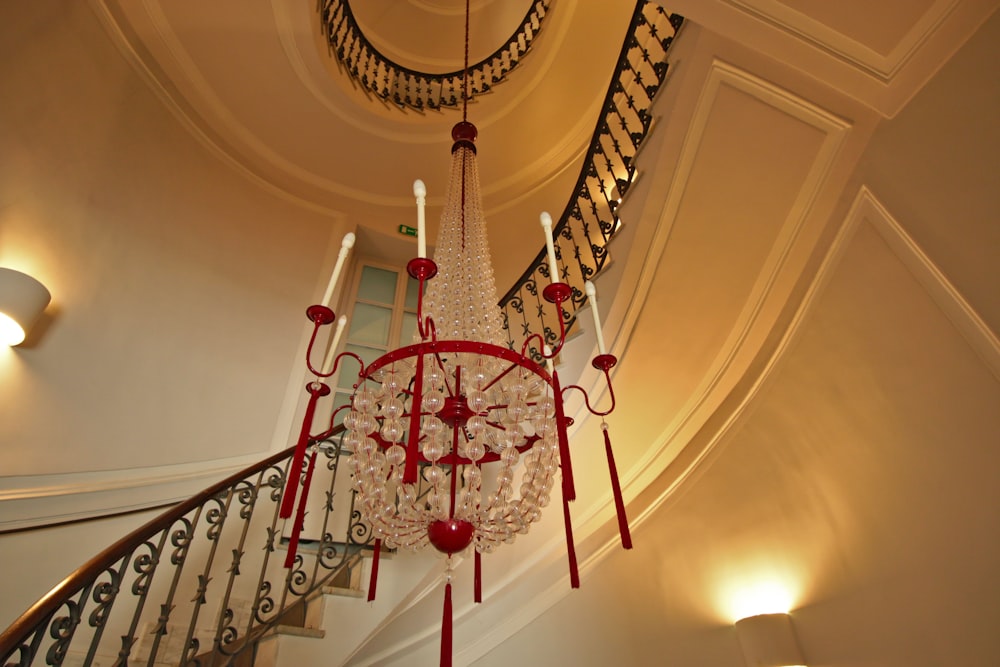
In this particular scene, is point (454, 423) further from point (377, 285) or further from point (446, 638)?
point (377, 285)

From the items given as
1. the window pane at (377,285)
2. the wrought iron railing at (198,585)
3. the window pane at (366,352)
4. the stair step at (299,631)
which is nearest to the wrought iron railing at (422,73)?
the window pane at (377,285)

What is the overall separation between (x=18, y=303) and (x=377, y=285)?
3.48 metres

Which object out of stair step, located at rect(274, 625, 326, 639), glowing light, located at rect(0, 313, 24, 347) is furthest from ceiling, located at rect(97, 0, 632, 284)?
stair step, located at rect(274, 625, 326, 639)

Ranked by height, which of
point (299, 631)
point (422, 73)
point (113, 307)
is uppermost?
point (422, 73)

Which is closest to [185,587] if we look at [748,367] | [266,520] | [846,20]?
[266,520]

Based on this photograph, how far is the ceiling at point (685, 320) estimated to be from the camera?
1706mm

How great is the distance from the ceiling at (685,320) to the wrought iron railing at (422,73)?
955mm

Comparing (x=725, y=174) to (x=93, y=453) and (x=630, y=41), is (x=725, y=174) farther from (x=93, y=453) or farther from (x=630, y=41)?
(x=93, y=453)

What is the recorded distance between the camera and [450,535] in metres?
1.70

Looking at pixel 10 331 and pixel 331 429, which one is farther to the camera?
pixel 10 331

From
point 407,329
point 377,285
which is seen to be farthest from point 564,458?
point 377,285

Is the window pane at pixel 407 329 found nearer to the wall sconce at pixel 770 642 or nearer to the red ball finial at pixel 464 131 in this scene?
the red ball finial at pixel 464 131

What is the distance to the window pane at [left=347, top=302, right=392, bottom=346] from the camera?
229 inches

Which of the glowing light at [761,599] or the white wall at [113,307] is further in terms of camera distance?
the white wall at [113,307]
